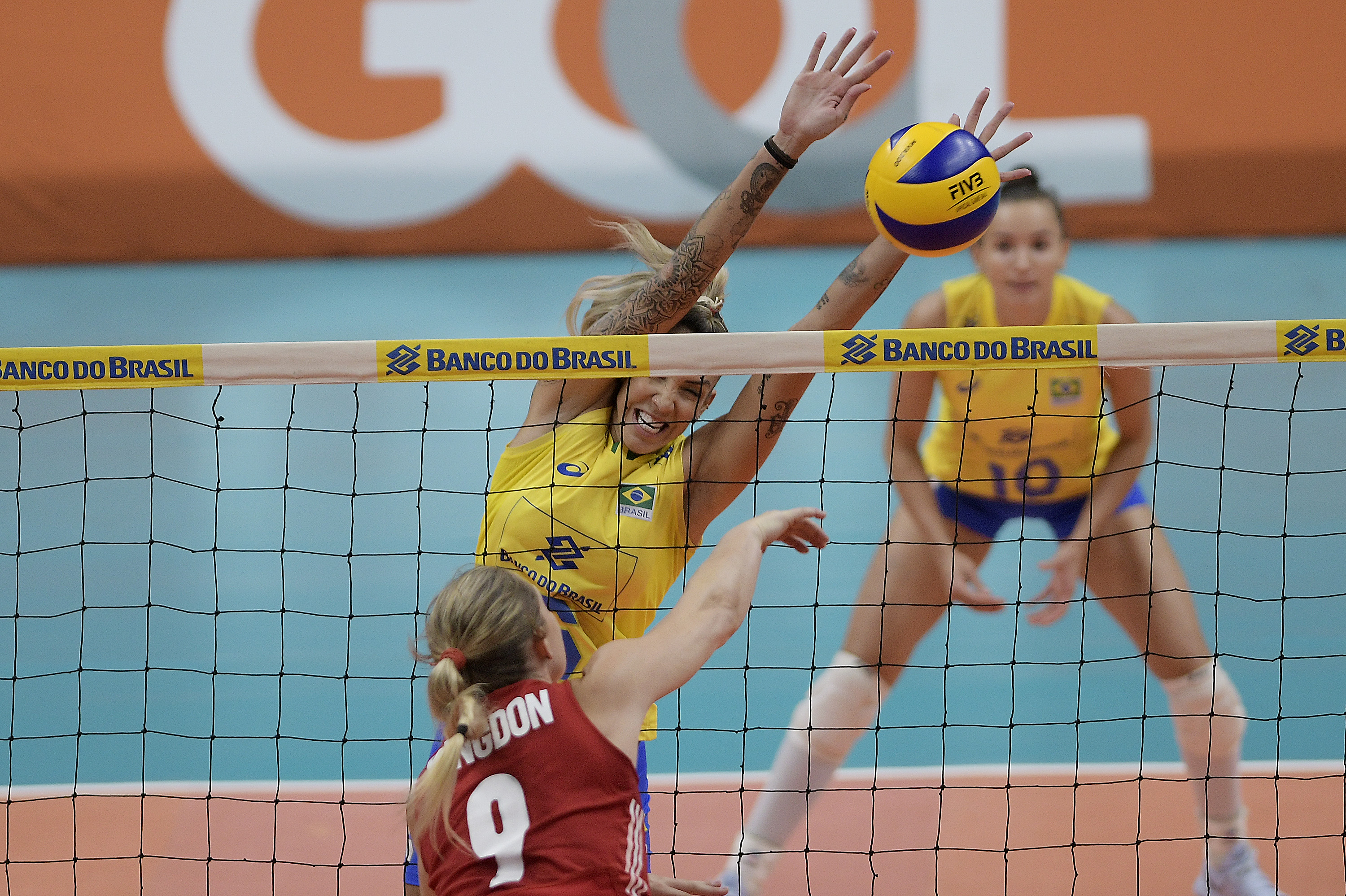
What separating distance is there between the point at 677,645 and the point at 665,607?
6.11 feet

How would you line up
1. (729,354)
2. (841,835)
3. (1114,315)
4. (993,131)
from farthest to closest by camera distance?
(841,835) → (1114,315) → (993,131) → (729,354)

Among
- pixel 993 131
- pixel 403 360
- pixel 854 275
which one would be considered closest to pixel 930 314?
pixel 993 131

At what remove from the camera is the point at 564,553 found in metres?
2.70

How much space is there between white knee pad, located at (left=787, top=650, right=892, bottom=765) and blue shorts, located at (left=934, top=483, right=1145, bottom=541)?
0.52 m

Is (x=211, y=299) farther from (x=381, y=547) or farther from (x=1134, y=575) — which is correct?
(x=1134, y=575)

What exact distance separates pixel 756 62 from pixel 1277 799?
656 cm

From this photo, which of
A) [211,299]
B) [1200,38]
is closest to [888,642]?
[211,299]

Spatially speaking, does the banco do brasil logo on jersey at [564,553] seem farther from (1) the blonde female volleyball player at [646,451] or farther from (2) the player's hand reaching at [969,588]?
(2) the player's hand reaching at [969,588]

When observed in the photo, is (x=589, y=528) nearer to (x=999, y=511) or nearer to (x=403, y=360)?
(x=403, y=360)

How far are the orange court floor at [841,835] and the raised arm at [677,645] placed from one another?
1.33m

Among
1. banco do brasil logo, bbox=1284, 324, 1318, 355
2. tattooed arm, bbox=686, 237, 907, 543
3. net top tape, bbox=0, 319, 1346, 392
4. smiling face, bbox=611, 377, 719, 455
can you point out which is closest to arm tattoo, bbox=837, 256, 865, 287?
tattooed arm, bbox=686, 237, 907, 543

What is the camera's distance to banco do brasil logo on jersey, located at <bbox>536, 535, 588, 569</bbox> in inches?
106

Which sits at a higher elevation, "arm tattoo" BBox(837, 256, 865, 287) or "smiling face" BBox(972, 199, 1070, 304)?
"smiling face" BBox(972, 199, 1070, 304)

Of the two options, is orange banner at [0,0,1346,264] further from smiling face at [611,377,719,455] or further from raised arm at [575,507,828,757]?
raised arm at [575,507,828,757]
